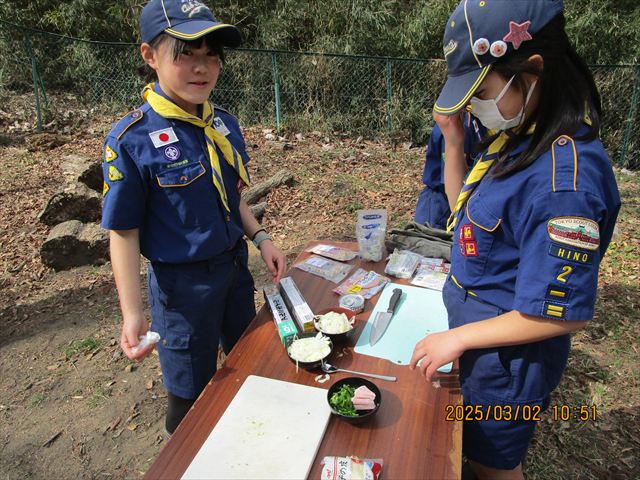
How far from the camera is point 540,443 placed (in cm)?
237

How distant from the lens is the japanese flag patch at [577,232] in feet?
3.38

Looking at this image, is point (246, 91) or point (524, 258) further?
point (246, 91)

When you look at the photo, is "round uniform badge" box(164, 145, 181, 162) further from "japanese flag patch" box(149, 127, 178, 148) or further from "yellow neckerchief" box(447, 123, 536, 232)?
"yellow neckerchief" box(447, 123, 536, 232)

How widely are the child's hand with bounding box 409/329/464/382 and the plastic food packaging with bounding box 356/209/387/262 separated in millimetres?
897

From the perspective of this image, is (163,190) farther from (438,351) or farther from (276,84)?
(276,84)

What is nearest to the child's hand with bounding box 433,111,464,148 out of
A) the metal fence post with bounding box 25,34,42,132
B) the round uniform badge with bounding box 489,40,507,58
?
the round uniform badge with bounding box 489,40,507,58

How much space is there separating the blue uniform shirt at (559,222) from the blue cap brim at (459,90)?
0.20 metres

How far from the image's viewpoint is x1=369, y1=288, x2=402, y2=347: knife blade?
1622 mm

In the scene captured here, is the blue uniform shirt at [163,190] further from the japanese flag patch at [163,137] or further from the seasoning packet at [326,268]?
the seasoning packet at [326,268]

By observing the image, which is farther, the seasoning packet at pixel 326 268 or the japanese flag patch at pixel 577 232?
the seasoning packet at pixel 326 268

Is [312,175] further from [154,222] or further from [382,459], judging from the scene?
[382,459]

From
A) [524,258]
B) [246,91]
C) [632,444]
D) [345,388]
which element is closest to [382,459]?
[345,388]

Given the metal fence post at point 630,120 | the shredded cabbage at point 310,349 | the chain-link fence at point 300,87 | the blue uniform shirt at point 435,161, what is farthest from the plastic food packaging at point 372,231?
the metal fence post at point 630,120

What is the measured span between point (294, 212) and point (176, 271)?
366cm
